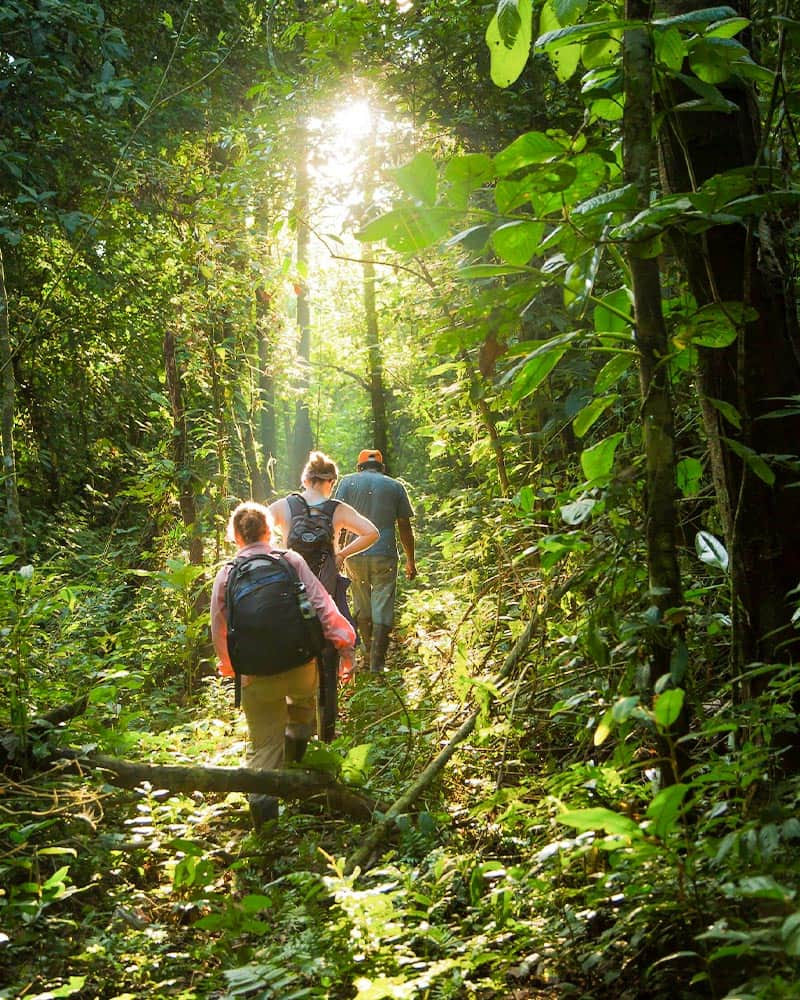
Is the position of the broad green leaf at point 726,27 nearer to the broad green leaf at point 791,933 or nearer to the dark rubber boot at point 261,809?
the broad green leaf at point 791,933

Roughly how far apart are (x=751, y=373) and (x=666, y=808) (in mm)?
1350

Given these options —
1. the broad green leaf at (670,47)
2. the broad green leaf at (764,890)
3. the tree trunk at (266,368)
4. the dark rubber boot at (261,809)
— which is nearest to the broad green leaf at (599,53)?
the broad green leaf at (670,47)

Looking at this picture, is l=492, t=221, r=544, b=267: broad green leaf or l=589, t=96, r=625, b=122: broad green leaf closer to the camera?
l=492, t=221, r=544, b=267: broad green leaf

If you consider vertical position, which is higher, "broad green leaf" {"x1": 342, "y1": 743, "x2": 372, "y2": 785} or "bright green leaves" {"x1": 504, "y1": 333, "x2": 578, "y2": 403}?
"bright green leaves" {"x1": 504, "y1": 333, "x2": 578, "y2": 403}

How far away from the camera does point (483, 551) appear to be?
728cm

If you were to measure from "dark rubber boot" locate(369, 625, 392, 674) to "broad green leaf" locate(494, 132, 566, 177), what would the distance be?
7.07 m

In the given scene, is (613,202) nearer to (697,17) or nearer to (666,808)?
(697,17)

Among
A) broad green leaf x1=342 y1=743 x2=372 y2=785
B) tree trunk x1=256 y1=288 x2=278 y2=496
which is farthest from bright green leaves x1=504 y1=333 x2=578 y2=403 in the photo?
tree trunk x1=256 y1=288 x2=278 y2=496

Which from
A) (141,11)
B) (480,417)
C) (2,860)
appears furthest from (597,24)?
(141,11)

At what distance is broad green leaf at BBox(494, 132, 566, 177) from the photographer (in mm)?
1900

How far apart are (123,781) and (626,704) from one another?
144 inches

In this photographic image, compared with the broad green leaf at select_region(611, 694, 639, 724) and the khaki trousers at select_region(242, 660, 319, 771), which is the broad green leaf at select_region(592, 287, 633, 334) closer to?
the broad green leaf at select_region(611, 694, 639, 724)

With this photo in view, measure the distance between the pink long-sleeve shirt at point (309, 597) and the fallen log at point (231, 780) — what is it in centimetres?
76

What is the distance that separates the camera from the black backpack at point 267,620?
503 centimetres
